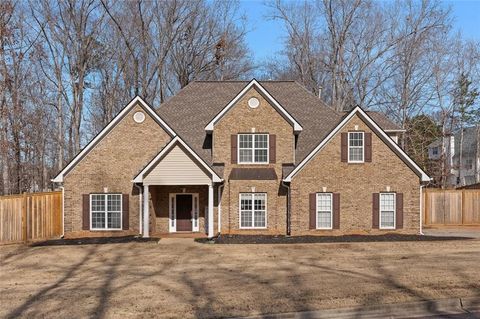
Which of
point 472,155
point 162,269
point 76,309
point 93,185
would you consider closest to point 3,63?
point 93,185

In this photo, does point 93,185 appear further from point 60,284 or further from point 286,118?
point 60,284

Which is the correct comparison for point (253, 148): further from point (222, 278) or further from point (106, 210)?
point (222, 278)

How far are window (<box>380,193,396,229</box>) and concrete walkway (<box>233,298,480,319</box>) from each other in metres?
14.0

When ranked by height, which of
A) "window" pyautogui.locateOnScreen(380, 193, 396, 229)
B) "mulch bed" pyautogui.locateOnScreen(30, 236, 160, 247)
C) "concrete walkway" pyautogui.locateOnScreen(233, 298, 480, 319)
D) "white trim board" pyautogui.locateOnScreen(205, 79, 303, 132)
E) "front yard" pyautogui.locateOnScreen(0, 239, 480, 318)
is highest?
"white trim board" pyautogui.locateOnScreen(205, 79, 303, 132)

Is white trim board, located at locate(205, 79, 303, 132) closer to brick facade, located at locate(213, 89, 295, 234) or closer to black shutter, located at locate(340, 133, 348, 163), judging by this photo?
brick facade, located at locate(213, 89, 295, 234)

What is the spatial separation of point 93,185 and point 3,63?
12886 millimetres

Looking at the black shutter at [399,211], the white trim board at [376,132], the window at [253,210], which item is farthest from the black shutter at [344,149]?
the window at [253,210]

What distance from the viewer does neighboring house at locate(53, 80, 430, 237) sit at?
2328 centimetres

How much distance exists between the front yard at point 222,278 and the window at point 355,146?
5.03 metres

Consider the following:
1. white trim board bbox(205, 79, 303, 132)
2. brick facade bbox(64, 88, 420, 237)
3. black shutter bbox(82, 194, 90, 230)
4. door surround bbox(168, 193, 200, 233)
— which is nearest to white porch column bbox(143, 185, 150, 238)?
brick facade bbox(64, 88, 420, 237)

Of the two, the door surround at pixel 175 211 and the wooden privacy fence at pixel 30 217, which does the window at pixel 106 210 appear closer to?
the wooden privacy fence at pixel 30 217

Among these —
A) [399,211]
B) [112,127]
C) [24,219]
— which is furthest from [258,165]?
[24,219]

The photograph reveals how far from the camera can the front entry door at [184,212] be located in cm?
2456

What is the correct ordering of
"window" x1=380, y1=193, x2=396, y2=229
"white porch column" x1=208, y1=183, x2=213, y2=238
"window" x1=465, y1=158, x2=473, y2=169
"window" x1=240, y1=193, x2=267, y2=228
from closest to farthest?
"white porch column" x1=208, y1=183, x2=213, y2=238 < "window" x1=380, y1=193, x2=396, y2=229 < "window" x1=240, y1=193, x2=267, y2=228 < "window" x1=465, y1=158, x2=473, y2=169
